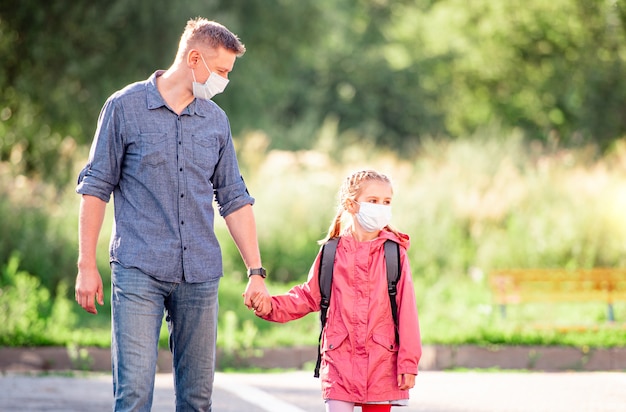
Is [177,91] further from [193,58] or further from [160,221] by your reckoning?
[160,221]

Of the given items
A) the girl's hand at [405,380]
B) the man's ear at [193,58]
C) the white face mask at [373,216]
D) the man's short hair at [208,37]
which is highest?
the man's short hair at [208,37]

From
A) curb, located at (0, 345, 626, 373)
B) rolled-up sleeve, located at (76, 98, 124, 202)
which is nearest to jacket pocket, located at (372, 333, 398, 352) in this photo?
rolled-up sleeve, located at (76, 98, 124, 202)

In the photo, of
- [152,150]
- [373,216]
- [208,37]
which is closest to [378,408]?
[373,216]

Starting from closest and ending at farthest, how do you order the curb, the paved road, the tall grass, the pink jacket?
1. the pink jacket
2. the paved road
3. the curb
4. the tall grass

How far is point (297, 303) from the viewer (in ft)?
18.9

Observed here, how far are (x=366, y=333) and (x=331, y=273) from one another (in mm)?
326

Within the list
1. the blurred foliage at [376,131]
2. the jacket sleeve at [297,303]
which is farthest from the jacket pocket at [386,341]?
the blurred foliage at [376,131]

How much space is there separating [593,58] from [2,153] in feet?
53.4

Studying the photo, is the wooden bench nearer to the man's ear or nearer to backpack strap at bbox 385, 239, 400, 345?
backpack strap at bbox 385, 239, 400, 345

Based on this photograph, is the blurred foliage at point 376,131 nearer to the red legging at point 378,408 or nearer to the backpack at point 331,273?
the backpack at point 331,273

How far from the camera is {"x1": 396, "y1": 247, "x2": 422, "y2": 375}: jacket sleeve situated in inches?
212

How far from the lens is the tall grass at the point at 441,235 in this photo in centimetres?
1337

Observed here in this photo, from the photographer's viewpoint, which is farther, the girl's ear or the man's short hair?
the girl's ear

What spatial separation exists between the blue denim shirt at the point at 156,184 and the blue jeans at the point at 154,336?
0.07m
